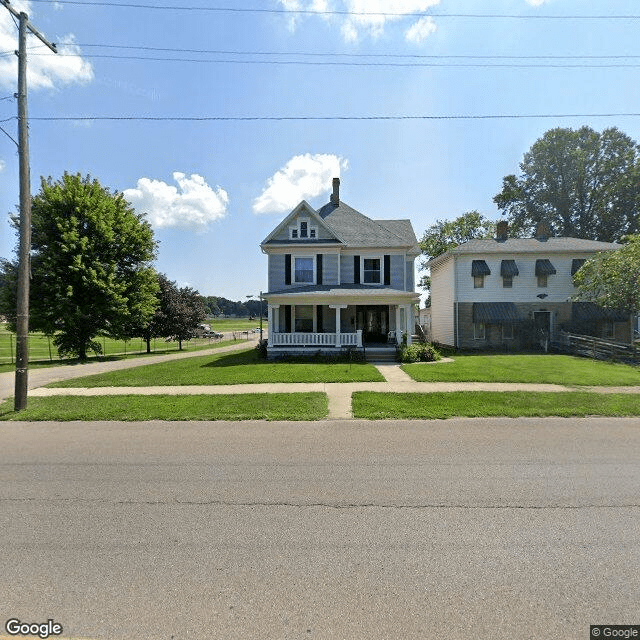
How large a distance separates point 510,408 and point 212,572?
7531 mm

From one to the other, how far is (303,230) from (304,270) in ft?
7.84

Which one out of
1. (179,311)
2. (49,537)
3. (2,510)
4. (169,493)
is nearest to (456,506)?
(169,493)

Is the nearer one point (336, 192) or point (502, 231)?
point (336, 192)

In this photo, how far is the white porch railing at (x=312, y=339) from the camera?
18500 mm

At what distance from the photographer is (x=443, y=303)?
1080 inches

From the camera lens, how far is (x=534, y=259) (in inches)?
965

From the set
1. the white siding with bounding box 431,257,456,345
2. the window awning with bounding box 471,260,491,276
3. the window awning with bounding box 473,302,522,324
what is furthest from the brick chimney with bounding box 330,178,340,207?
the window awning with bounding box 473,302,522,324

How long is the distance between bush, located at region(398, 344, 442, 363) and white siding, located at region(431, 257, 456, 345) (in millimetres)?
8579

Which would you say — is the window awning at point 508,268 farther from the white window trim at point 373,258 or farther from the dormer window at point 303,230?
the dormer window at point 303,230

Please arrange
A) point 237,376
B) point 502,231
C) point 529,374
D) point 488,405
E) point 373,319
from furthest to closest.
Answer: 1. point 502,231
2. point 373,319
3. point 237,376
4. point 529,374
5. point 488,405

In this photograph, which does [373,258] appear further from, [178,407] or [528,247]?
[178,407]

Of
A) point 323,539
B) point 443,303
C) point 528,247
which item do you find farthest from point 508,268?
point 323,539

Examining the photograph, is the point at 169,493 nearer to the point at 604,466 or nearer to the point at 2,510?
the point at 2,510

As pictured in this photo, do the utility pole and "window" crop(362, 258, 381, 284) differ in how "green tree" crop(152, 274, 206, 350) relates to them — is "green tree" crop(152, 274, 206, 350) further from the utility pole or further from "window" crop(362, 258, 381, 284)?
the utility pole
